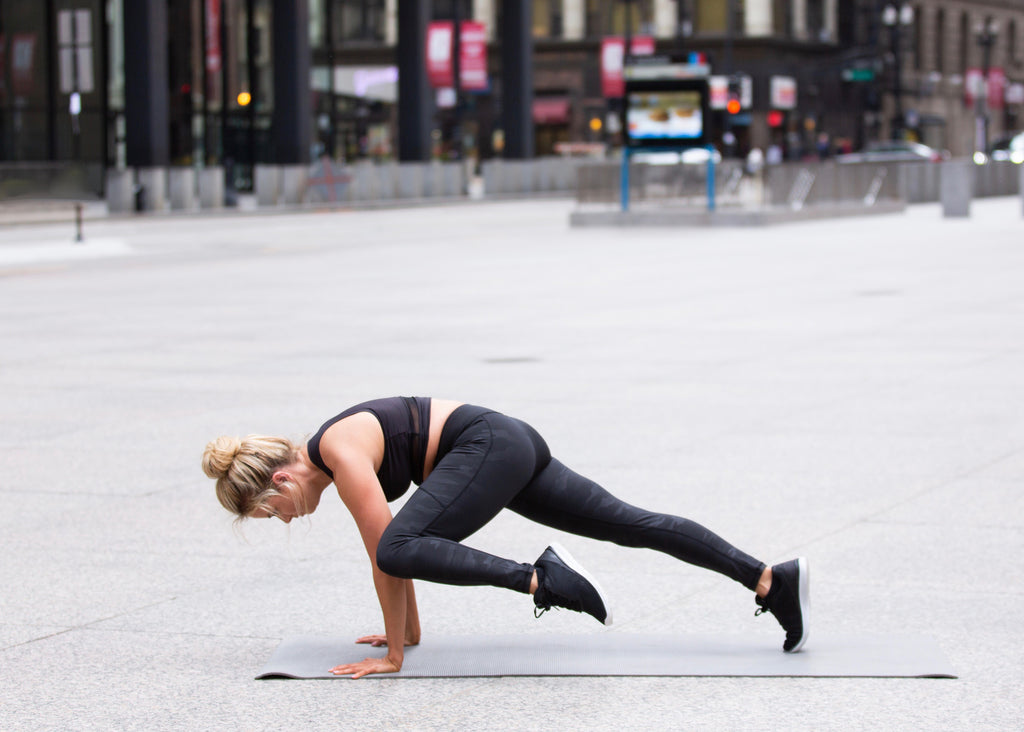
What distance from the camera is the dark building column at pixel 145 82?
1583 inches

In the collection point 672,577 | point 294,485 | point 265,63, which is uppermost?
point 265,63

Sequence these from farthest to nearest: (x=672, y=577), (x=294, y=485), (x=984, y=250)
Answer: (x=984, y=250), (x=672, y=577), (x=294, y=485)

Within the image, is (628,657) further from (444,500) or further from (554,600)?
(444,500)

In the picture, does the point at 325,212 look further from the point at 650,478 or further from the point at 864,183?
the point at 650,478

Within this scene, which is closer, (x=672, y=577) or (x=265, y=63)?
(x=672, y=577)

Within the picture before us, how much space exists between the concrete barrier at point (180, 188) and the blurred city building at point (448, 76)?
492 mm

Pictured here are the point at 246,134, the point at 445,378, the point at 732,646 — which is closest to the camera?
the point at 732,646

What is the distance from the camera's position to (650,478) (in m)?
8.59

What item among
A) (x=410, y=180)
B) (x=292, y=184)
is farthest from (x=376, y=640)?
(x=410, y=180)

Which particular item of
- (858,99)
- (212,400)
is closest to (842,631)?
(212,400)

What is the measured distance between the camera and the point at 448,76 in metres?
51.0

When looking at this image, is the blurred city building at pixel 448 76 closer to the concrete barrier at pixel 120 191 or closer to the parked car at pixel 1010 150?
the concrete barrier at pixel 120 191

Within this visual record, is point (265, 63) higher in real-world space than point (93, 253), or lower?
higher

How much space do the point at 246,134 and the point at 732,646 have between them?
48.2 meters
